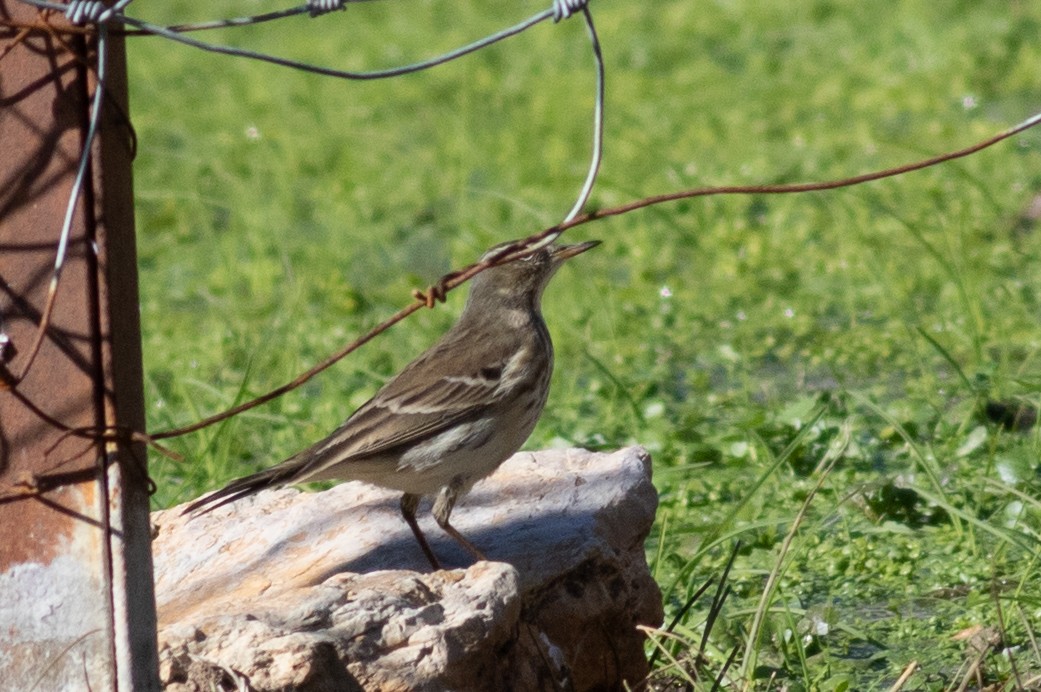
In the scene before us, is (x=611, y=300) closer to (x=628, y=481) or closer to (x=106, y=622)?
(x=628, y=481)

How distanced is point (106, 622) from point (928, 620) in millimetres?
2593

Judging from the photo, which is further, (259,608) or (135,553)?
(259,608)

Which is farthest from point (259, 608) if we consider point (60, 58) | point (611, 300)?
point (611, 300)

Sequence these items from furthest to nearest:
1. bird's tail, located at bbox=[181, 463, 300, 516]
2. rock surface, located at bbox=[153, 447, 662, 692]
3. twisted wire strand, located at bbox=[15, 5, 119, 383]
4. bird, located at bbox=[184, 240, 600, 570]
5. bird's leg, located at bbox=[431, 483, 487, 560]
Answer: bird, located at bbox=[184, 240, 600, 570] → bird's leg, located at bbox=[431, 483, 487, 560] → bird's tail, located at bbox=[181, 463, 300, 516] → rock surface, located at bbox=[153, 447, 662, 692] → twisted wire strand, located at bbox=[15, 5, 119, 383]

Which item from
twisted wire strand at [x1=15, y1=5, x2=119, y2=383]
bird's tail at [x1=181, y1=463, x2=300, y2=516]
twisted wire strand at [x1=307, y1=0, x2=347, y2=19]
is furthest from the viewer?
bird's tail at [x1=181, y1=463, x2=300, y2=516]

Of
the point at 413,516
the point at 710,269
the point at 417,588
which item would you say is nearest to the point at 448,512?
the point at 413,516

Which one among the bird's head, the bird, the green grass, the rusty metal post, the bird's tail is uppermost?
the rusty metal post

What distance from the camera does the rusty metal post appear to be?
3.21 meters

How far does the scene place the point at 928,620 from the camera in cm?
468

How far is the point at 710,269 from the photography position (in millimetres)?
8625

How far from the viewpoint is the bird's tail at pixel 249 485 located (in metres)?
4.13

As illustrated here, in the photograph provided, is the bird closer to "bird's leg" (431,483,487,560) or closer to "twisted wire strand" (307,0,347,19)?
"bird's leg" (431,483,487,560)

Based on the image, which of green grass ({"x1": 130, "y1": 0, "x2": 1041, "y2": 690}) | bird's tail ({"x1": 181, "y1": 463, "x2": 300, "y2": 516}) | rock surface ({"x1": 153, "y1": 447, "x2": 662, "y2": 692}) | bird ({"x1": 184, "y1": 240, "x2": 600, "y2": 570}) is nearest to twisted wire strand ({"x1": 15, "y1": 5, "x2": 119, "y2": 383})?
rock surface ({"x1": 153, "y1": 447, "x2": 662, "y2": 692})

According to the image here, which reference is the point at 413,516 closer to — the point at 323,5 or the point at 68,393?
the point at 68,393
